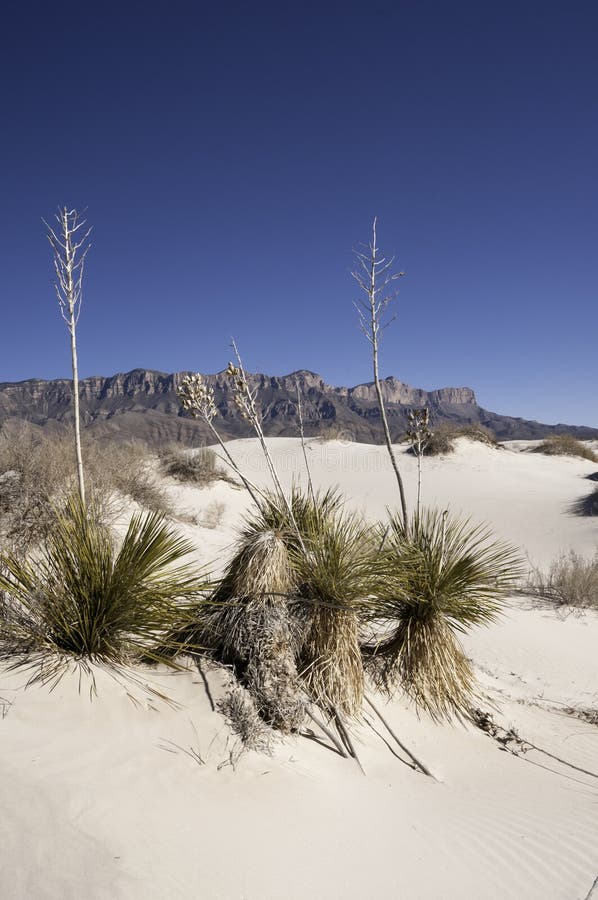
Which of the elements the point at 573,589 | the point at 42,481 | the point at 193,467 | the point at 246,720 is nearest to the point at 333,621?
the point at 246,720

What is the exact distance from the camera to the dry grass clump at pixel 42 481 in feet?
21.4

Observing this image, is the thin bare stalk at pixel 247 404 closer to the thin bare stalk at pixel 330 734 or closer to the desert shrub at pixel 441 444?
the thin bare stalk at pixel 330 734

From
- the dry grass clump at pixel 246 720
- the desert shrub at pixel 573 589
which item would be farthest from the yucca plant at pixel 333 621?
the desert shrub at pixel 573 589

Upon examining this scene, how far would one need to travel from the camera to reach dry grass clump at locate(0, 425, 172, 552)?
21.4 feet

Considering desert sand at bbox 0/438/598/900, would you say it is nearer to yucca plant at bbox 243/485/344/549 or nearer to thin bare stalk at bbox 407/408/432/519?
yucca plant at bbox 243/485/344/549

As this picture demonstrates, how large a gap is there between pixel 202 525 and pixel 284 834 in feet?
31.6

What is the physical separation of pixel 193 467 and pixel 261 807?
1291cm

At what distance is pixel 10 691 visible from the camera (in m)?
2.94

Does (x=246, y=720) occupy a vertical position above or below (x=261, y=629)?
below

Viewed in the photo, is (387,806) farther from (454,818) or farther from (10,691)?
(10,691)

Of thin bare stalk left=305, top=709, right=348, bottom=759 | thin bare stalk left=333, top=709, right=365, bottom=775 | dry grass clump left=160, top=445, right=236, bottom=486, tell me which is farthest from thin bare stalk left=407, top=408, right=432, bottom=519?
dry grass clump left=160, top=445, right=236, bottom=486

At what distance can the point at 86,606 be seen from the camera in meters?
3.28

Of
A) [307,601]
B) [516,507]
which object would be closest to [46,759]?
[307,601]

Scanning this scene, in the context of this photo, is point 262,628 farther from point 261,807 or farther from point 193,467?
point 193,467
